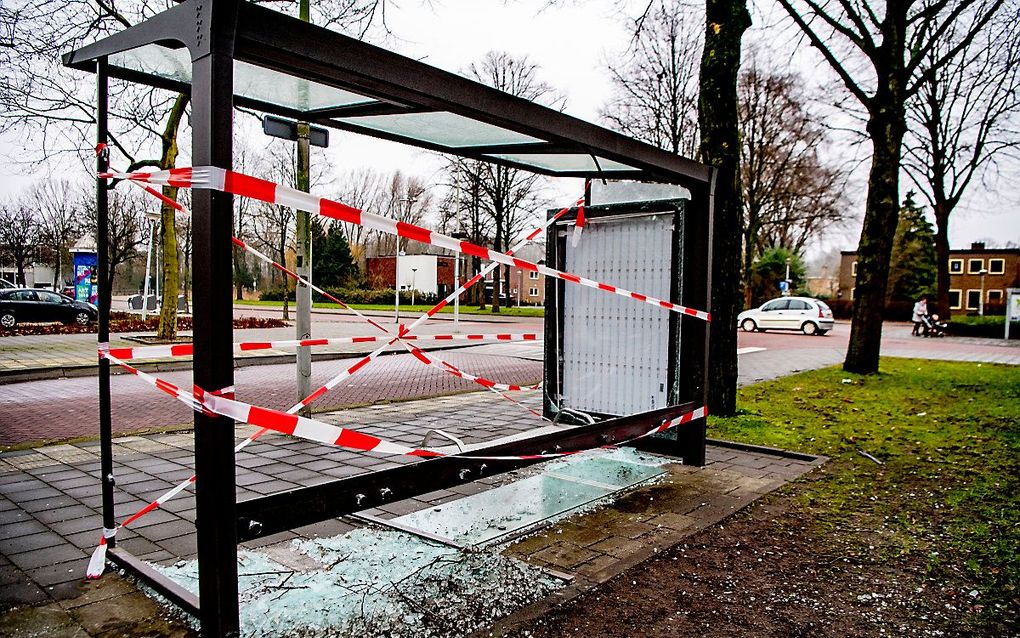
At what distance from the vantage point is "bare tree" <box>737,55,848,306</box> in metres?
36.8

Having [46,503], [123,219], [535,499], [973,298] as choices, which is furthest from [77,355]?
[973,298]

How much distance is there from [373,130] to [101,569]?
328cm

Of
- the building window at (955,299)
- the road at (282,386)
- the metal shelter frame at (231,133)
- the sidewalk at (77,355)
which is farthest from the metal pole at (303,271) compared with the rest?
the building window at (955,299)

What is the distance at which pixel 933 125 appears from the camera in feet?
95.3

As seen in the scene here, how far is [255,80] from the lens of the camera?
12.8 feet

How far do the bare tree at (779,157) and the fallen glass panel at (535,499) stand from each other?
33645mm

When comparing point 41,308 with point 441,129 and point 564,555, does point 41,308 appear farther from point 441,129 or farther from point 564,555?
point 564,555

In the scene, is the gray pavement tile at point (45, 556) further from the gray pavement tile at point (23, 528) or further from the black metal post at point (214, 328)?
the black metal post at point (214, 328)

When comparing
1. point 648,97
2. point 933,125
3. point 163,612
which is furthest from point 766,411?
point 648,97

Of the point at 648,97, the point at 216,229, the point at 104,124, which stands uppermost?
the point at 648,97

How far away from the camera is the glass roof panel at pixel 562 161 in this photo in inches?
224

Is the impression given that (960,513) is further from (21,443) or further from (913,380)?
(913,380)

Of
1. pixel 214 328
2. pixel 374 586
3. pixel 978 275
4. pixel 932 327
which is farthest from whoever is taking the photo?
pixel 978 275

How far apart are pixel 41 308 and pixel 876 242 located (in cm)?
2591
